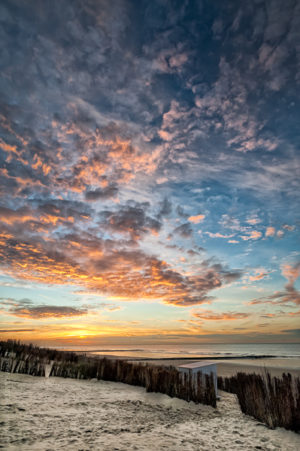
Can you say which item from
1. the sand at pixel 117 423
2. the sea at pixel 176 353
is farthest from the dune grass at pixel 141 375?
the sea at pixel 176 353

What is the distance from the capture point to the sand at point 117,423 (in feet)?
12.3

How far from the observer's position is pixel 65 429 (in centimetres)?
413

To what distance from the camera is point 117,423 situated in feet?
15.8

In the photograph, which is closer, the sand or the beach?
the sand

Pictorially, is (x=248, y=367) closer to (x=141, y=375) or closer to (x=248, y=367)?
(x=248, y=367)

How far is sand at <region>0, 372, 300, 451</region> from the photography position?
374 centimetres

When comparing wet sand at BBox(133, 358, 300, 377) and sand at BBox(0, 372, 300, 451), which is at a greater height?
sand at BBox(0, 372, 300, 451)

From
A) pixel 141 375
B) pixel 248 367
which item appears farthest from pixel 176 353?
pixel 141 375

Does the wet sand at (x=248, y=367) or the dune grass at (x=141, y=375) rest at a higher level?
the dune grass at (x=141, y=375)

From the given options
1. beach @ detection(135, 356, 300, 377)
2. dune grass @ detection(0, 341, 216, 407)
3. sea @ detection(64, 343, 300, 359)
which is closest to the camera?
dune grass @ detection(0, 341, 216, 407)

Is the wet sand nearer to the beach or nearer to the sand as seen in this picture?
the beach

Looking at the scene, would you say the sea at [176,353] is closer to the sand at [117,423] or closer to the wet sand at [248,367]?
the wet sand at [248,367]

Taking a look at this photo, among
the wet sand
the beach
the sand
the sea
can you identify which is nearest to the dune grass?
the sand

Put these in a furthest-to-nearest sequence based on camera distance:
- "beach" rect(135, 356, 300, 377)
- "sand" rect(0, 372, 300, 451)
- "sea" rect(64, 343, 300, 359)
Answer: "sea" rect(64, 343, 300, 359) < "beach" rect(135, 356, 300, 377) < "sand" rect(0, 372, 300, 451)
